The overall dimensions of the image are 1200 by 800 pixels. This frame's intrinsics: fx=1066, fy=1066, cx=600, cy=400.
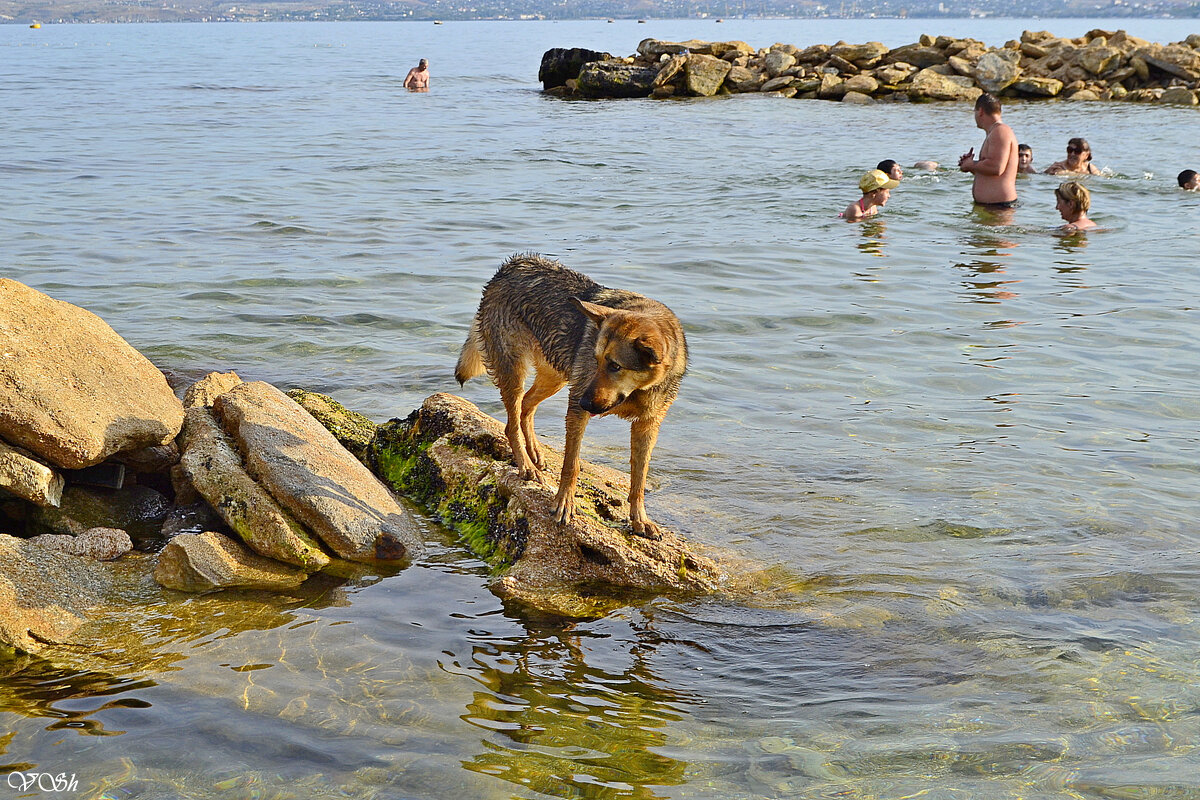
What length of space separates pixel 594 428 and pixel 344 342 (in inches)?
138

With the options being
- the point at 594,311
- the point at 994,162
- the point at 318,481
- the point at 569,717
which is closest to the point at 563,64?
the point at 994,162

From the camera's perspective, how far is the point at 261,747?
450 centimetres

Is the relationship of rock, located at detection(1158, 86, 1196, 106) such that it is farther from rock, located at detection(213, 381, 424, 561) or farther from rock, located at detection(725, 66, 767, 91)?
rock, located at detection(213, 381, 424, 561)

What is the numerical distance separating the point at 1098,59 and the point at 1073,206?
21.9 metres

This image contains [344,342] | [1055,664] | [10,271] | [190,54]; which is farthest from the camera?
[190,54]

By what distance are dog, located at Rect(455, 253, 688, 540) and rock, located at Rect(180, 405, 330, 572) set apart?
4.62 ft

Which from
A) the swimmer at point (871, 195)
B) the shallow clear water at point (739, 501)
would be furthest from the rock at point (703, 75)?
the swimmer at point (871, 195)

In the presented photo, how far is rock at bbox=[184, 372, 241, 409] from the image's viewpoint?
728 centimetres

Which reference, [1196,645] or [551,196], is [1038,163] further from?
[1196,645]

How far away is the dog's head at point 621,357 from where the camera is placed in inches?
212

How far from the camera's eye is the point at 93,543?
6090 millimetres

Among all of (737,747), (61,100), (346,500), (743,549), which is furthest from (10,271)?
(61,100)

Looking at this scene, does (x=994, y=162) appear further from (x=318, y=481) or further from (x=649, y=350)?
(x=318, y=481)

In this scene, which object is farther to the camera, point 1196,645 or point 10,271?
point 10,271
